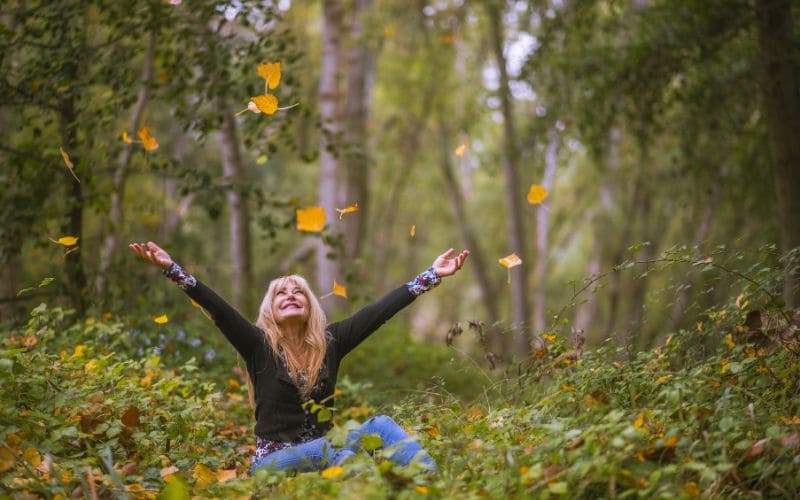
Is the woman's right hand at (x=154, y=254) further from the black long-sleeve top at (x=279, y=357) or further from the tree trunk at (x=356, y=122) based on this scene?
the tree trunk at (x=356, y=122)

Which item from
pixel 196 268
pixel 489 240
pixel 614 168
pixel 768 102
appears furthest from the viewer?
pixel 489 240

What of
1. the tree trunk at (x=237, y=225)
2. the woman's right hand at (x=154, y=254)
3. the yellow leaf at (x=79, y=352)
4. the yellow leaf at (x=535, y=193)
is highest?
the tree trunk at (x=237, y=225)

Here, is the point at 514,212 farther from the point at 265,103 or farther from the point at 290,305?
the point at 290,305

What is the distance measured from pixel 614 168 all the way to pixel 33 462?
14.9m

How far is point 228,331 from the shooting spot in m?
4.38

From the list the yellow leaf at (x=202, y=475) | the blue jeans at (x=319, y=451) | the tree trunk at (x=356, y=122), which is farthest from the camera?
the tree trunk at (x=356, y=122)

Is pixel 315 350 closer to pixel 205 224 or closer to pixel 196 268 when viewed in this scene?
pixel 196 268

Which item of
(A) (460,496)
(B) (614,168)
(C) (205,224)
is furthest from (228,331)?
(C) (205,224)

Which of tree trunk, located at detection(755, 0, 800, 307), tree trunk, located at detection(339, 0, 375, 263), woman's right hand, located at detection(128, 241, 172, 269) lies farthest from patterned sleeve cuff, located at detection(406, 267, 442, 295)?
tree trunk, located at detection(339, 0, 375, 263)

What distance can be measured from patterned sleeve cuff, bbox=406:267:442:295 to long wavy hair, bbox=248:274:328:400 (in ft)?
1.75

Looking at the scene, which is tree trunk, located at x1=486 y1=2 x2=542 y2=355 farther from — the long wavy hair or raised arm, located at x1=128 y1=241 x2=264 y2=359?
raised arm, located at x1=128 y1=241 x2=264 y2=359

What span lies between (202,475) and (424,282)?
62.4 inches

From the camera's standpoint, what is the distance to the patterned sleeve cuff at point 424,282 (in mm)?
4656

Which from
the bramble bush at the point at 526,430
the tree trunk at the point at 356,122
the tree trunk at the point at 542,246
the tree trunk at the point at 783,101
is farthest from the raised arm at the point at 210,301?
the tree trunk at the point at 542,246
